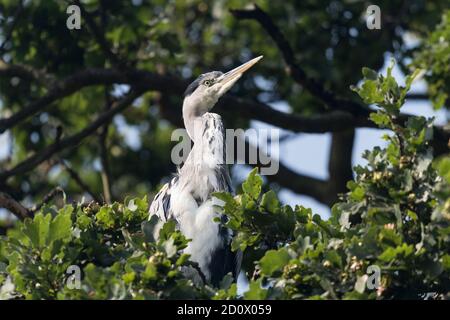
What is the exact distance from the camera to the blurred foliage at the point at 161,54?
8.82 m

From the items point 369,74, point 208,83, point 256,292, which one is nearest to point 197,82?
point 208,83

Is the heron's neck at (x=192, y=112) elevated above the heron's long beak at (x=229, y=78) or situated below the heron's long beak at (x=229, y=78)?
below

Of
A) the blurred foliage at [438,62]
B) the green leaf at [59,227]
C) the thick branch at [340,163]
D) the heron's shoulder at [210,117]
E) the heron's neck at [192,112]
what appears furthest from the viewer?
the thick branch at [340,163]

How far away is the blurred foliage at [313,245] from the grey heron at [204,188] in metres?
1.33

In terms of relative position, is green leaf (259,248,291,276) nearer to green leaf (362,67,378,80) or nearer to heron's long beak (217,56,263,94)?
green leaf (362,67,378,80)

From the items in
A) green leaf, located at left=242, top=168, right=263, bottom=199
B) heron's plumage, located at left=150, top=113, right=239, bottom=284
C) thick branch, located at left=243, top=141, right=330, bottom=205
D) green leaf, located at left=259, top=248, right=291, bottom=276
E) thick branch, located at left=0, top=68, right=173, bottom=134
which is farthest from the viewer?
thick branch, located at left=243, top=141, right=330, bottom=205

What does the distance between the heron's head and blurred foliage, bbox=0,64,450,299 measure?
2.84 metres

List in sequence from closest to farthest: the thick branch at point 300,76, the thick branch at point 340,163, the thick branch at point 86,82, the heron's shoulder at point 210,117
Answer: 1. the heron's shoulder at point 210,117
2. the thick branch at point 86,82
3. the thick branch at point 300,76
4. the thick branch at point 340,163

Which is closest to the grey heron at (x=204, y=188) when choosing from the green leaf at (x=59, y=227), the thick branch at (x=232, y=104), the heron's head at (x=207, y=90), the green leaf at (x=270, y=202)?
the heron's head at (x=207, y=90)

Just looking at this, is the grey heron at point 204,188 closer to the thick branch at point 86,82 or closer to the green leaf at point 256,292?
the thick branch at point 86,82

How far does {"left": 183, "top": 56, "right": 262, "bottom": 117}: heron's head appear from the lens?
319 inches

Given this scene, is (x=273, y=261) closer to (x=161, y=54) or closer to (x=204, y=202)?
(x=204, y=202)

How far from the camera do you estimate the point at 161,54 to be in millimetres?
9273

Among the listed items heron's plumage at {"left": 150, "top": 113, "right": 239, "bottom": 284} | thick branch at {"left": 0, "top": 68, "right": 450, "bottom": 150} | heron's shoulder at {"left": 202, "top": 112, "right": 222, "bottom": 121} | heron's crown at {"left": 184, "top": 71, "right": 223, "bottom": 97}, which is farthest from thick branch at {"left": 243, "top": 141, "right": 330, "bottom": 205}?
heron's plumage at {"left": 150, "top": 113, "right": 239, "bottom": 284}
